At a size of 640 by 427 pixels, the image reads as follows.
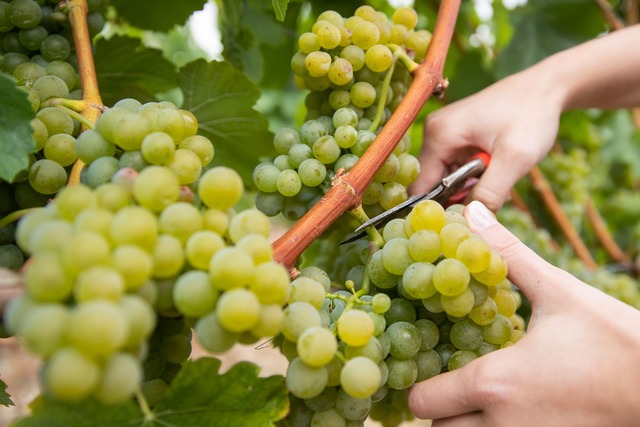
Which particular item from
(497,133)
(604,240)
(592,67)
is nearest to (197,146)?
(497,133)

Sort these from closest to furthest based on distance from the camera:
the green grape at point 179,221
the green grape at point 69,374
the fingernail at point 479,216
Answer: the green grape at point 69,374
the green grape at point 179,221
the fingernail at point 479,216

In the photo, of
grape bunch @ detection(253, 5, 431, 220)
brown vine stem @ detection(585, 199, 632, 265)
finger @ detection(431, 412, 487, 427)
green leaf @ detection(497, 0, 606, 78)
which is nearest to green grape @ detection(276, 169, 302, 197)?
grape bunch @ detection(253, 5, 431, 220)

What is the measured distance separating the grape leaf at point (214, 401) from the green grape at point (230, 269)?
0.14 metres

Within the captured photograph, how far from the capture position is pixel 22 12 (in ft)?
2.54

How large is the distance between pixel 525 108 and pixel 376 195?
42 cm

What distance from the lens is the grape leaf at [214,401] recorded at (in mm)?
556

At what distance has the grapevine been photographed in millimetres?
435

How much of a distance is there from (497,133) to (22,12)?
76 cm

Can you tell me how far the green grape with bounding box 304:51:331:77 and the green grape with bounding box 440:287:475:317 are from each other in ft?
1.14

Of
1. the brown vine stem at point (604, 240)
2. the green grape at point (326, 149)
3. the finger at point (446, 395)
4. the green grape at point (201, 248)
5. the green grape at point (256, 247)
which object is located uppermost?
the green grape at point (201, 248)

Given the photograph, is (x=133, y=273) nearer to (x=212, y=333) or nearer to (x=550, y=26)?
(x=212, y=333)

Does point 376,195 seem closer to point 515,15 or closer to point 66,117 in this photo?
point 66,117

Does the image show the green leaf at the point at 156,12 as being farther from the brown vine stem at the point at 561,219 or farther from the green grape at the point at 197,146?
the brown vine stem at the point at 561,219

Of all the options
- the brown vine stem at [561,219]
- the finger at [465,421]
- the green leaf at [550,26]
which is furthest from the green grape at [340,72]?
the brown vine stem at [561,219]
